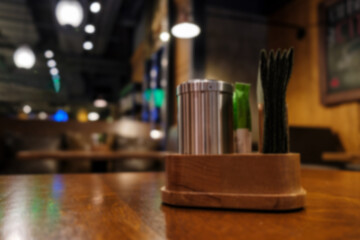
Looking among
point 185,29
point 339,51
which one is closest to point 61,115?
point 185,29

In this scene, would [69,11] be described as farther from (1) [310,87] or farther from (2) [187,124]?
(1) [310,87]

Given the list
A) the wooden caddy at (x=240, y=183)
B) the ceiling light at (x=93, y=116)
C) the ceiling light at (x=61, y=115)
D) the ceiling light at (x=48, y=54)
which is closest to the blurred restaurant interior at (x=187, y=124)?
the wooden caddy at (x=240, y=183)

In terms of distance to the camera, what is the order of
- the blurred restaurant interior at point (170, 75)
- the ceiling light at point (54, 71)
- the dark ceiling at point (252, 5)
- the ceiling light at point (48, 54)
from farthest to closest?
the ceiling light at point (54, 71), the ceiling light at point (48, 54), the dark ceiling at point (252, 5), the blurred restaurant interior at point (170, 75)

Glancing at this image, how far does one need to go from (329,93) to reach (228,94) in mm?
4842

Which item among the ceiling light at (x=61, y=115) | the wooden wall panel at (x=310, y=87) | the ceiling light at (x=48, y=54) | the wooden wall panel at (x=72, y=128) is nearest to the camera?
the wooden wall panel at (x=310, y=87)

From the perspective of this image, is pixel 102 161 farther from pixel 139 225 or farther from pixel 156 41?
pixel 156 41

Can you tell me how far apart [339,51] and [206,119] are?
486 centimetres

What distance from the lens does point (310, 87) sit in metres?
5.57

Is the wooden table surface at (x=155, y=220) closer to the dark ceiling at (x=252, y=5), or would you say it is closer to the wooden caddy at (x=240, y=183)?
the wooden caddy at (x=240, y=183)

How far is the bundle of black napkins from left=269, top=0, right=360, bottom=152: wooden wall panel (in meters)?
4.54

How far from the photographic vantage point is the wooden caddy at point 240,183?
64 centimetres

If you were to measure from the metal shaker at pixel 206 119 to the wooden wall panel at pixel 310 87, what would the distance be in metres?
4.55

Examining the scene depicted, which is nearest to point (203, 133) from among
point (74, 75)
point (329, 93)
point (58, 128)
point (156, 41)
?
point (329, 93)

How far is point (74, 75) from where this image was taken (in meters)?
14.5
